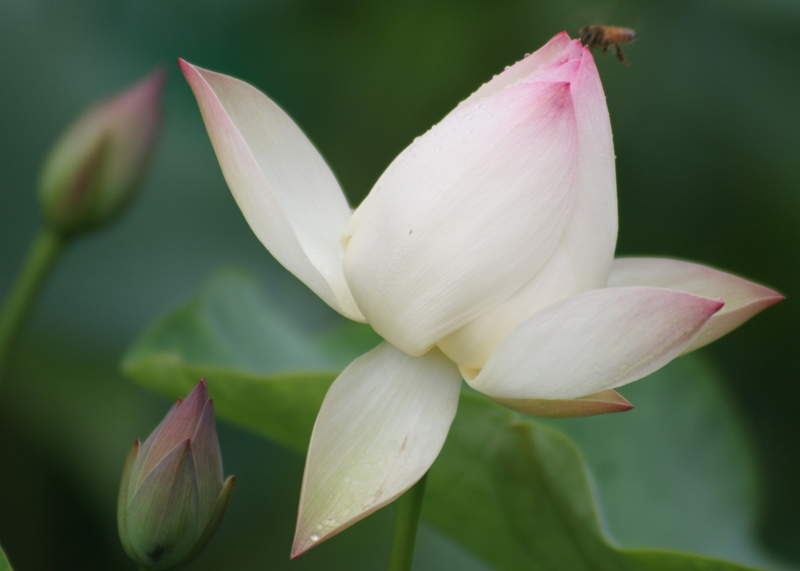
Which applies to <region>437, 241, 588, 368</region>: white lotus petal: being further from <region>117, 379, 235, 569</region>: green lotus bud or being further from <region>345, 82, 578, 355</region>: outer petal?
<region>117, 379, 235, 569</region>: green lotus bud

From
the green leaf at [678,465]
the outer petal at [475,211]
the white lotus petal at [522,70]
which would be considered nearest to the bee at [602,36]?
the white lotus petal at [522,70]

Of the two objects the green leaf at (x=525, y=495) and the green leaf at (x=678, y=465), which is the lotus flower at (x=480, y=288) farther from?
the green leaf at (x=678, y=465)

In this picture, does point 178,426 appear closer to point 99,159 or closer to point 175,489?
point 175,489

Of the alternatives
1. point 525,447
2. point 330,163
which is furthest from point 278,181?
point 330,163

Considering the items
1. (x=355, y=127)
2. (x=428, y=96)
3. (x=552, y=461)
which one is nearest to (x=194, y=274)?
(x=355, y=127)

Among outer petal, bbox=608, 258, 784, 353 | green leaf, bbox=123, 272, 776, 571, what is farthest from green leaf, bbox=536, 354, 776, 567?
outer petal, bbox=608, 258, 784, 353

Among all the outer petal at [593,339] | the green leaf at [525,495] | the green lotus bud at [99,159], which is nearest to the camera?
the outer petal at [593,339]
